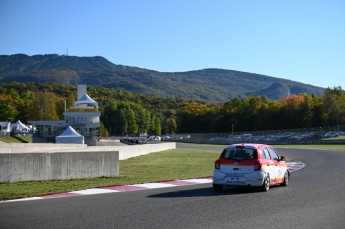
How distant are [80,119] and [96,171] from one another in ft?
275

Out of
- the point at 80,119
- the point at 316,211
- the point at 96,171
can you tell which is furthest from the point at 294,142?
the point at 316,211

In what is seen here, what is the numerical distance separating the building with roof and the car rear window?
3218 inches

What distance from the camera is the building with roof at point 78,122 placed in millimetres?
97419

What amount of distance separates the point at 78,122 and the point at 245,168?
89.3 m

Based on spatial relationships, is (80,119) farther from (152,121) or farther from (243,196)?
(243,196)

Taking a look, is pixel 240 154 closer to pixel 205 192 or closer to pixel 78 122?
pixel 205 192

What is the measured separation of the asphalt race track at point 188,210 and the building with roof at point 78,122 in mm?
82744

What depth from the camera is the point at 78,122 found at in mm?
101375

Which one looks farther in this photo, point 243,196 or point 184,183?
point 184,183

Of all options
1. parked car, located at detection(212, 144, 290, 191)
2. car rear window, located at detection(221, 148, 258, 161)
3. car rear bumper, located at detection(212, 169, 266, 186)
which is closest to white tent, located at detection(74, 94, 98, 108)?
car rear window, located at detection(221, 148, 258, 161)

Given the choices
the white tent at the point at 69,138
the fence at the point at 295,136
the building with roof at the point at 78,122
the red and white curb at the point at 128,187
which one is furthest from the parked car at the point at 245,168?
the building with roof at the point at 78,122

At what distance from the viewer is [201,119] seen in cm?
15675

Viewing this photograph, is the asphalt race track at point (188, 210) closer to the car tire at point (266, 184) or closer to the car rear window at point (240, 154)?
the car tire at point (266, 184)

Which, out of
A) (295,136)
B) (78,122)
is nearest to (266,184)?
(295,136)
